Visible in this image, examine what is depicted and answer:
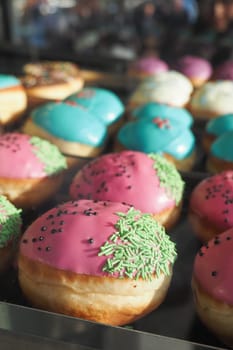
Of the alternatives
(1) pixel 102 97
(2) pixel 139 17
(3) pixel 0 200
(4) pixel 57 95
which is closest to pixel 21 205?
(3) pixel 0 200

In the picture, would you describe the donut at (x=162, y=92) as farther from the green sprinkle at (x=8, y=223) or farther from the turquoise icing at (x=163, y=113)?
the green sprinkle at (x=8, y=223)

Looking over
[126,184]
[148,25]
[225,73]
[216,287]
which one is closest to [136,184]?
[126,184]

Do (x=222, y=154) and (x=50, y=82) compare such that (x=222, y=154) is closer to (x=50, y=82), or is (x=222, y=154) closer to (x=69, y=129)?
(x=69, y=129)

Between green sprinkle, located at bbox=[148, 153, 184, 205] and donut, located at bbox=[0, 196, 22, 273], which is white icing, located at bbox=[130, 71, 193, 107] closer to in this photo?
green sprinkle, located at bbox=[148, 153, 184, 205]

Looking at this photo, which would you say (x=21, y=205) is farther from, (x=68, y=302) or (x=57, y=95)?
(x=57, y=95)

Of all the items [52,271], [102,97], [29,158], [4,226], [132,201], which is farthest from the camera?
[102,97]

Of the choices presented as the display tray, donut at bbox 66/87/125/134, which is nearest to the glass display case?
the display tray

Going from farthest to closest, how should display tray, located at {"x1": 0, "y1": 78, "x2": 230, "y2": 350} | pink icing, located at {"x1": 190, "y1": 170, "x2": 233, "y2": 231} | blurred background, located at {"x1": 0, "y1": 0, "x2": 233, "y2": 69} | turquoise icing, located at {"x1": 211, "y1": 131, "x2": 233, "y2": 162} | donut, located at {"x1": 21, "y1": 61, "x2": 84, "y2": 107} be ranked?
blurred background, located at {"x1": 0, "y1": 0, "x2": 233, "y2": 69}, donut, located at {"x1": 21, "y1": 61, "x2": 84, "y2": 107}, turquoise icing, located at {"x1": 211, "y1": 131, "x2": 233, "y2": 162}, pink icing, located at {"x1": 190, "y1": 170, "x2": 233, "y2": 231}, display tray, located at {"x1": 0, "y1": 78, "x2": 230, "y2": 350}
